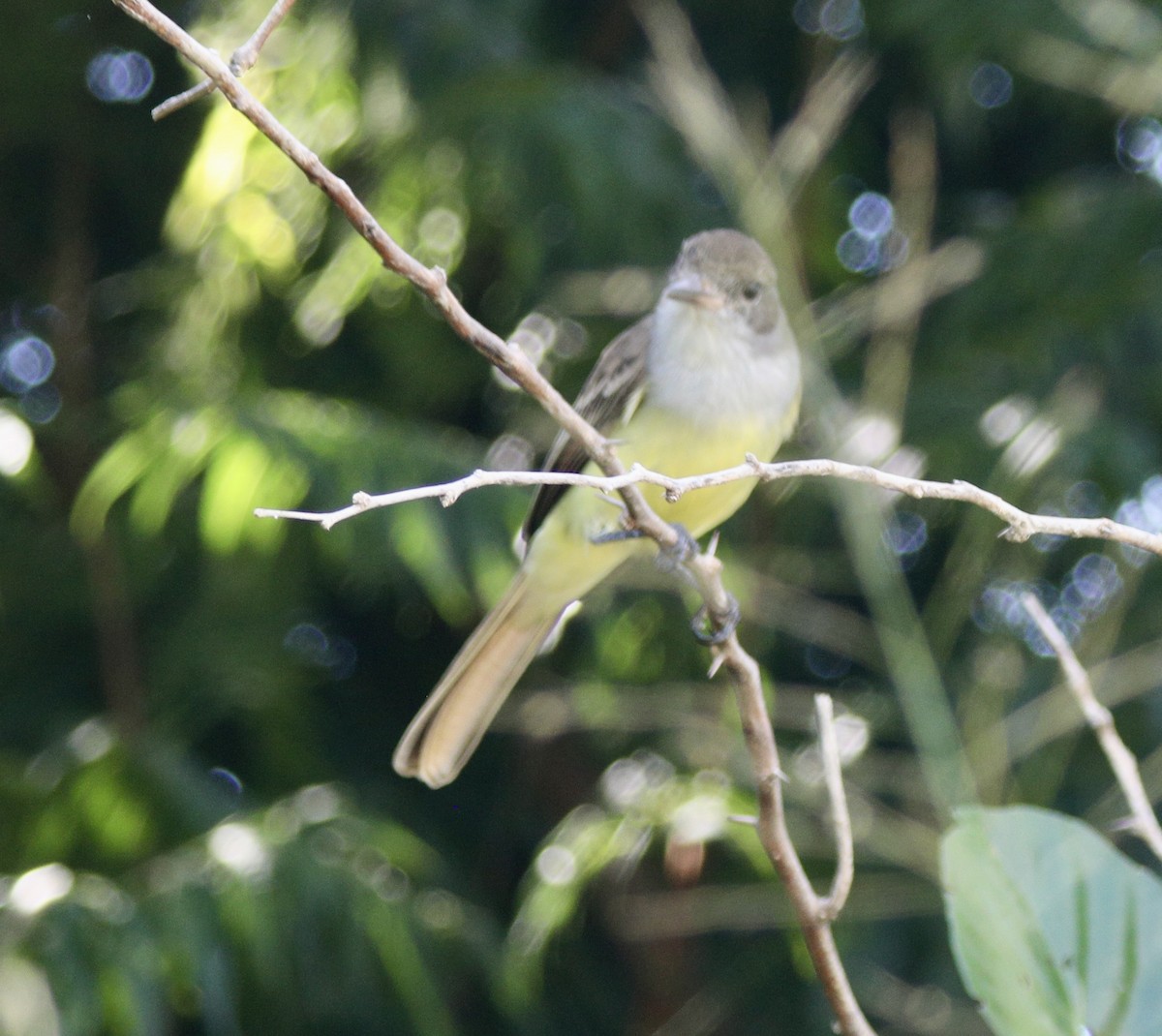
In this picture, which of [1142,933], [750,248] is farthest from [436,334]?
[1142,933]

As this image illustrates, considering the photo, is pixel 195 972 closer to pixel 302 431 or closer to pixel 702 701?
pixel 302 431

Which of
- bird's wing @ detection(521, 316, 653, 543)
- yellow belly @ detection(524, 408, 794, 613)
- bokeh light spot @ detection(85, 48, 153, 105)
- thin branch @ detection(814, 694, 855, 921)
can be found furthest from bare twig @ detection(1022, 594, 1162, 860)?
bokeh light spot @ detection(85, 48, 153, 105)

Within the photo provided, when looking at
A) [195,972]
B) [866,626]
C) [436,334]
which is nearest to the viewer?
[195,972]

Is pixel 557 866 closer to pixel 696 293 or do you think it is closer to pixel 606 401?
pixel 606 401

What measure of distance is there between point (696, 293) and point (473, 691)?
891 millimetres

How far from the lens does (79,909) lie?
3.04m

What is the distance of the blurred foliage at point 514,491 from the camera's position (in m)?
3.50

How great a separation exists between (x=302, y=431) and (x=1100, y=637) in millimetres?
1973

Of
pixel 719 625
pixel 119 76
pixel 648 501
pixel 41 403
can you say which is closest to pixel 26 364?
pixel 41 403

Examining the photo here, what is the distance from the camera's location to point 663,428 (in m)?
2.98

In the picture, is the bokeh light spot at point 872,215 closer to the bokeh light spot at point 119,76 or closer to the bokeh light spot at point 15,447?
the bokeh light spot at point 119,76

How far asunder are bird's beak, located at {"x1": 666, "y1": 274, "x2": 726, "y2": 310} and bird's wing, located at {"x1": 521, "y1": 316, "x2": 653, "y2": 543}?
14 cm

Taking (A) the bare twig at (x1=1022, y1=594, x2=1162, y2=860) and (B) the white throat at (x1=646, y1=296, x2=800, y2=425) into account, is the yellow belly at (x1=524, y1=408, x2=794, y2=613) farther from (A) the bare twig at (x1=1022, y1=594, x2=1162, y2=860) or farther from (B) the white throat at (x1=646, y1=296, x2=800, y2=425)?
(A) the bare twig at (x1=1022, y1=594, x2=1162, y2=860)

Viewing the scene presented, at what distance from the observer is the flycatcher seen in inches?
116
